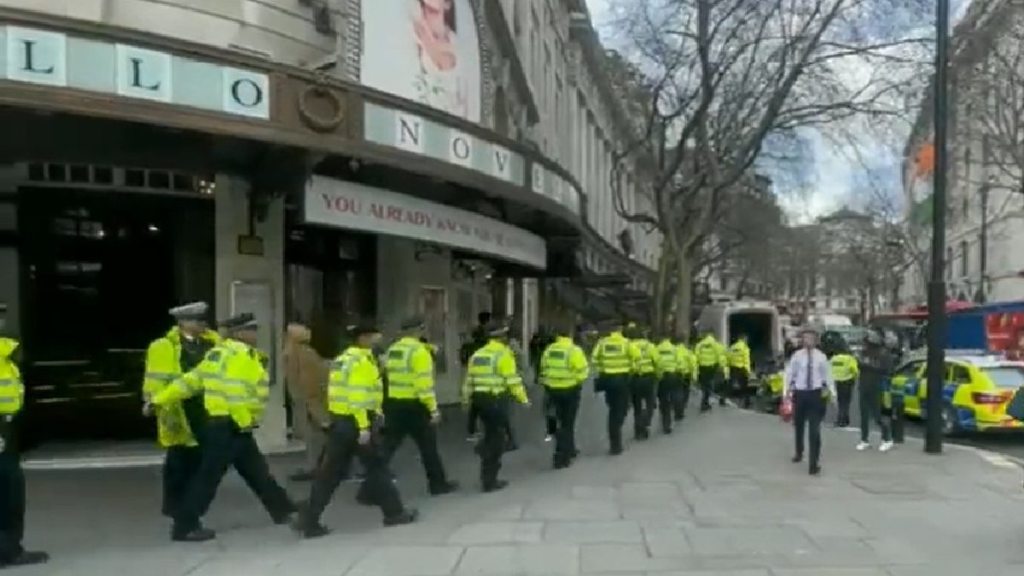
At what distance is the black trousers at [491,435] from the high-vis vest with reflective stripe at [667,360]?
7548 millimetres

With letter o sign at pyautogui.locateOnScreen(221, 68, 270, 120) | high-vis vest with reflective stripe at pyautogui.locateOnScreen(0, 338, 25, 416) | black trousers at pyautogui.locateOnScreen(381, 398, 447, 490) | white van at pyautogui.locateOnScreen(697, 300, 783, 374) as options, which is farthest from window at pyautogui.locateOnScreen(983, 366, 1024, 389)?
white van at pyautogui.locateOnScreen(697, 300, 783, 374)

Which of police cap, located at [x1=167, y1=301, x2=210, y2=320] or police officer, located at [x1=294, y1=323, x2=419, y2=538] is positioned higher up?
police cap, located at [x1=167, y1=301, x2=210, y2=320]

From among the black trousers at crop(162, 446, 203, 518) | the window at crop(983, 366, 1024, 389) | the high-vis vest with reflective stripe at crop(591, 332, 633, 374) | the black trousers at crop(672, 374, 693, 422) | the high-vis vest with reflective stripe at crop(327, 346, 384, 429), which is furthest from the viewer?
the black trousers at crop(672, 374, 693, 422)

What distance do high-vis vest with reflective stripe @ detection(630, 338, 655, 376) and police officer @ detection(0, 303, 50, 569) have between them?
9251mm

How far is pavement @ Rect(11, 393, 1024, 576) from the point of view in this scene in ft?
28.6

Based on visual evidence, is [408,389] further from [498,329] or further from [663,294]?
[663,294]

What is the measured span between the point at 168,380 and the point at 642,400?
9953mm

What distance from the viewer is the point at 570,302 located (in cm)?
4372

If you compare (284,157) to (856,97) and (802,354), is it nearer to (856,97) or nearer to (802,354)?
(802,354)

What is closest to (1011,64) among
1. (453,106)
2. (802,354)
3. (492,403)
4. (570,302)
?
(570,302)

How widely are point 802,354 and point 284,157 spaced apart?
238 inches

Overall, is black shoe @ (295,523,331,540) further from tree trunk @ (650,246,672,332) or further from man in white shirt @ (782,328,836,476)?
tree trunk @ (650,246,672,332)

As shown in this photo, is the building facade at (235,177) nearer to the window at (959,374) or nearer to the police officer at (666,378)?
the police officer at (666,378)

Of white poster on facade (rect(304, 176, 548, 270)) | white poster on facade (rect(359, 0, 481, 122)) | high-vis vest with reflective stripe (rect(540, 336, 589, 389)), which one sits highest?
white poster on facade (rect(359, 0, 481, 122))
